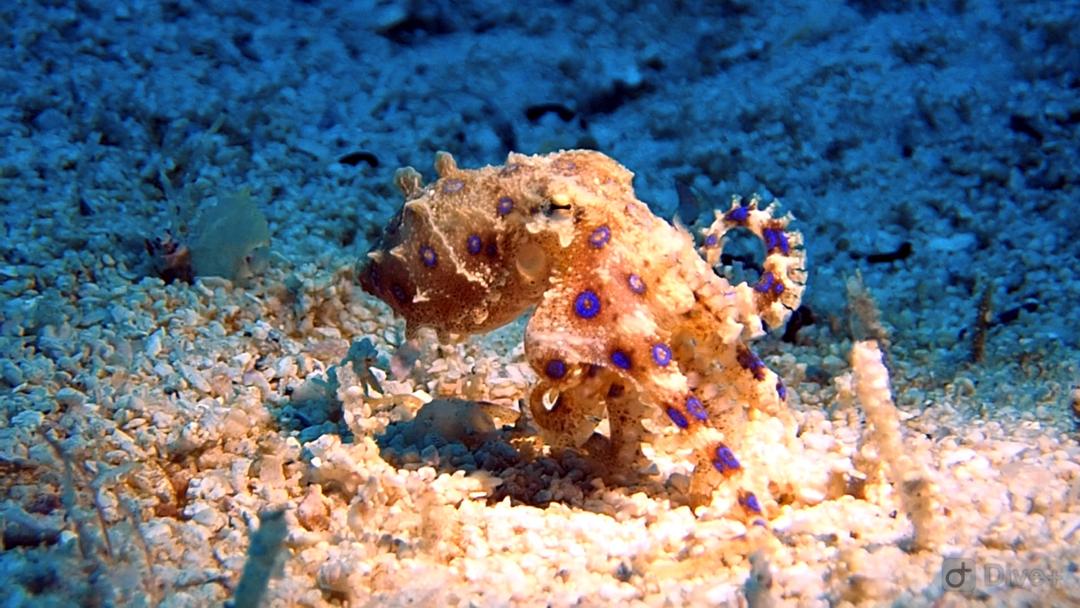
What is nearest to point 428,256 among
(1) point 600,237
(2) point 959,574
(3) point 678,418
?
(1) point 600,237

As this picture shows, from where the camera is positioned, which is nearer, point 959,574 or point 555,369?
point 959,574

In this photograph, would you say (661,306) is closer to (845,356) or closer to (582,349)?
(582,349)

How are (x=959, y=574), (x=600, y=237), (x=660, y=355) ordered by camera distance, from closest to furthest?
(x=959, y=574)
(x=660, y=355)
(x=600, y=237)

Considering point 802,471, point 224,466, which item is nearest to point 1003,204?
point 802,471

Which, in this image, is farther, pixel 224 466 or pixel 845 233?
pixel 845 233

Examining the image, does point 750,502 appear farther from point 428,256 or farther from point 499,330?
point 499,330

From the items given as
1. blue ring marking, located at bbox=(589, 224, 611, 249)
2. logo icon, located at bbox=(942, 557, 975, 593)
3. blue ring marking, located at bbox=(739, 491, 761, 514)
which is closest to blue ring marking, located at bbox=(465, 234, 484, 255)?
blue ring marking, located at bbox=(589, 224, 611, 249)

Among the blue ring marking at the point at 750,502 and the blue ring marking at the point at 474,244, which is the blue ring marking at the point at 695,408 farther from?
the blue ring marking at the point at 474,244
